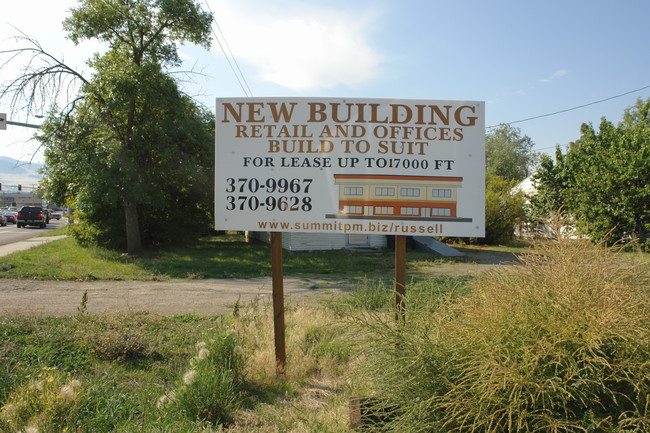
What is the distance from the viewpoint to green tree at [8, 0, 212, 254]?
1534 cm

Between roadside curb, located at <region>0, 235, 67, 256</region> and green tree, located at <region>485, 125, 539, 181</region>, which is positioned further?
green tree, located at <region>485, 125, 539, 181</region>

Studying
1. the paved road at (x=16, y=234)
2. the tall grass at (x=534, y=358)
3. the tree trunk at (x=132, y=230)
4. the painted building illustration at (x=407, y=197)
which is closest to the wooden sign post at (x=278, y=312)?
the painted building illustration at (x=407, y=197)

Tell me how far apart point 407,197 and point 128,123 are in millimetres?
14432

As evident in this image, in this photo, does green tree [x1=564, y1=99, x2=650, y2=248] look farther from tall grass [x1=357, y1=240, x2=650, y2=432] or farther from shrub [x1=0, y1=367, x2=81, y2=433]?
shrub [x1=0, y1=367, x2=81, y2=433]

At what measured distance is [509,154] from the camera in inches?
2127

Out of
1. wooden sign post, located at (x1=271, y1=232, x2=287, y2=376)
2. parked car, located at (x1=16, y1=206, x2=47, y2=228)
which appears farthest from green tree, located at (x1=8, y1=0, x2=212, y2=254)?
parked car, located at (x1=16, y1=206, x2=47, y2=228)

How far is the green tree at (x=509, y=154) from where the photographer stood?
53.4 m

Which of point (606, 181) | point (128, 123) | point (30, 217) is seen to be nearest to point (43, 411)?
point (128, 123)

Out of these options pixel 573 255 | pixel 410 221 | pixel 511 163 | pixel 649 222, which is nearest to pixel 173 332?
pixel 410 221

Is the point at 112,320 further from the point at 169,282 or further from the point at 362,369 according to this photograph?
the point at 169,282

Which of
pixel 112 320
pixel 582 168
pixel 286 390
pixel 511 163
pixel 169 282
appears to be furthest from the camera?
pixel 511 163

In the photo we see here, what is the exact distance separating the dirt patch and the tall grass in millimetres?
4791

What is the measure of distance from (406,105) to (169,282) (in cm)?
880

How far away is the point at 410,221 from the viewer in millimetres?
4699
